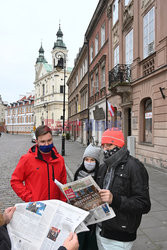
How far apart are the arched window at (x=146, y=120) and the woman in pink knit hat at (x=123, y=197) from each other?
383 inches

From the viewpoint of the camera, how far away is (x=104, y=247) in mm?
2145

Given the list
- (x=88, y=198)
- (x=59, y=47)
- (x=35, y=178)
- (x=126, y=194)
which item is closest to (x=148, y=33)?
(x=35, y=178)

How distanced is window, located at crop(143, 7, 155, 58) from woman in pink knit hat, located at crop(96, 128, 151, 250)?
10.2 metres

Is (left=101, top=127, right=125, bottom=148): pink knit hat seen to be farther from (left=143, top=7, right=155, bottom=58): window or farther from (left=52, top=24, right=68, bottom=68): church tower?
(left=52, top=24, right=68, bottom=68): church tower

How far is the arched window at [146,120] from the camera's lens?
1134cm

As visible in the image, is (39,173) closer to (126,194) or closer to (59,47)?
(126,194)

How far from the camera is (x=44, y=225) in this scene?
5.40ft

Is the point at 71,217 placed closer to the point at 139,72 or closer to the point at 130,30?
the point at 139,72

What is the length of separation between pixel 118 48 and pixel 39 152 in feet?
48.1

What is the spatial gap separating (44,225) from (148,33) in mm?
11604

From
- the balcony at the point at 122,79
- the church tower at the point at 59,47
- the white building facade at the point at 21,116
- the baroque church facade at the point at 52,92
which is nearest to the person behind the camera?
the balcony at the point at 122,79

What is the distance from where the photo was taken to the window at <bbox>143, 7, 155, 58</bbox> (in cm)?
1072

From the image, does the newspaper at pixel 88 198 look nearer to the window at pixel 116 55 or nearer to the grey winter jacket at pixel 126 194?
the grey winter jacket at pixel 126 194

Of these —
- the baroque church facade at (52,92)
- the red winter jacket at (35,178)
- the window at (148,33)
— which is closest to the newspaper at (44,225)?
the red winter jacket at (35,178)
